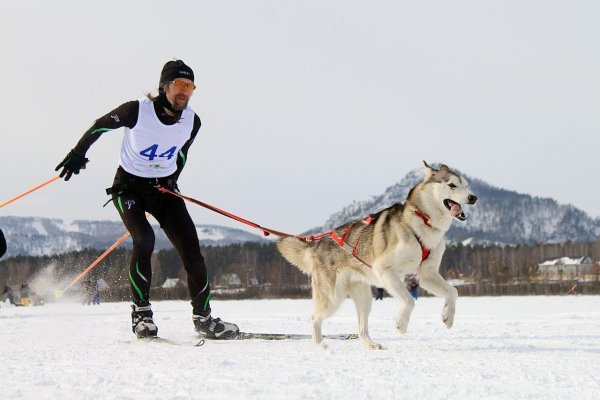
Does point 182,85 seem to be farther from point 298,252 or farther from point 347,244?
point 347,244

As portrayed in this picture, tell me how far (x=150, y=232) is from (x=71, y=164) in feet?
2.84

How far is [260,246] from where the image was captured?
122 meters

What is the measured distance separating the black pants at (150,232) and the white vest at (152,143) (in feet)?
0.44

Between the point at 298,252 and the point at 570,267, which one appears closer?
the point at 298,252

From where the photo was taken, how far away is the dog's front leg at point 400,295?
17.1 feet

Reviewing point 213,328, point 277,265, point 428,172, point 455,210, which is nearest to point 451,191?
point 455,210

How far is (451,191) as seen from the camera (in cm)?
550

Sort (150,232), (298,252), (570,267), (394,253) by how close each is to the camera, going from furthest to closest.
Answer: (570,267), (298,252), (150,232), (394,253)

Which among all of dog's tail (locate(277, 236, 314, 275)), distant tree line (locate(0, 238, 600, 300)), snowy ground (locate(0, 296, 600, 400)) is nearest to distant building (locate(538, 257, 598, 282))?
distant tree line (locate(0, 238, 600, 300))

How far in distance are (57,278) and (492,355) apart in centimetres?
1600

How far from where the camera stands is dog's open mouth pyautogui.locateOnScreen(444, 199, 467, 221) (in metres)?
5.43

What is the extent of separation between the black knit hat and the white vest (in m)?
0.24

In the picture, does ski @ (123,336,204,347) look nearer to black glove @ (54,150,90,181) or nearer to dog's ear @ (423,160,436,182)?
black glove @ (54,150,90,181)

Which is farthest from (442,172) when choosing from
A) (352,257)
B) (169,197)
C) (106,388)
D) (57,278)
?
(57,278)
